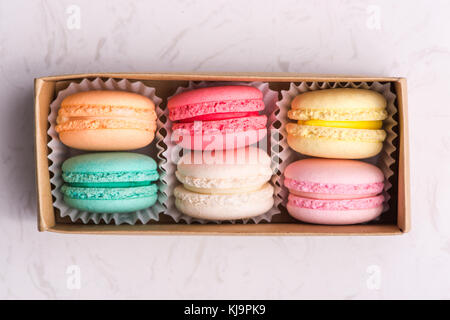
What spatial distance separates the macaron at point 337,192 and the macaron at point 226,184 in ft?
0.32

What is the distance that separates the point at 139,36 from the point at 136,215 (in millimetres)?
534

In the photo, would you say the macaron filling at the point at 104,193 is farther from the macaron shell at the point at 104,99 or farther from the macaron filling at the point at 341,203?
the macaron filling at the point at 341,203

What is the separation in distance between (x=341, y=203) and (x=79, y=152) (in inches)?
30.7

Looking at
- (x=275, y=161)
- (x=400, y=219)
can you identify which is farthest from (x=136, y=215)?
(x=400, y=219)

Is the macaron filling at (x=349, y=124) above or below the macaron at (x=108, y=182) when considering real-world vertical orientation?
above

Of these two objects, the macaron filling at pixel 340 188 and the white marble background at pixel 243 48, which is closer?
the macaron filling at pixel 340 188

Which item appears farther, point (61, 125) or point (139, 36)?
point (139, 36)

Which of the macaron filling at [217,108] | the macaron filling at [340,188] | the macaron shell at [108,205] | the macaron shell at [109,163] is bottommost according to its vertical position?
the macaron shell at [108,205]

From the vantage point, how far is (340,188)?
3.62 feet

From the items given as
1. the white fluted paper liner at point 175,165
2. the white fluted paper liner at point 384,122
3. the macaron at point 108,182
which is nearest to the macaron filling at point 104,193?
the macaron at point 108,182

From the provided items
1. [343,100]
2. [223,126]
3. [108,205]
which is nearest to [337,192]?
[343,100]

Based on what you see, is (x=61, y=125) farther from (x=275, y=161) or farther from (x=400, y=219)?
(x=400, y=219)

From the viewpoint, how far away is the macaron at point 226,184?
1113 mm

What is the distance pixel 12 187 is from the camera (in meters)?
1.26
